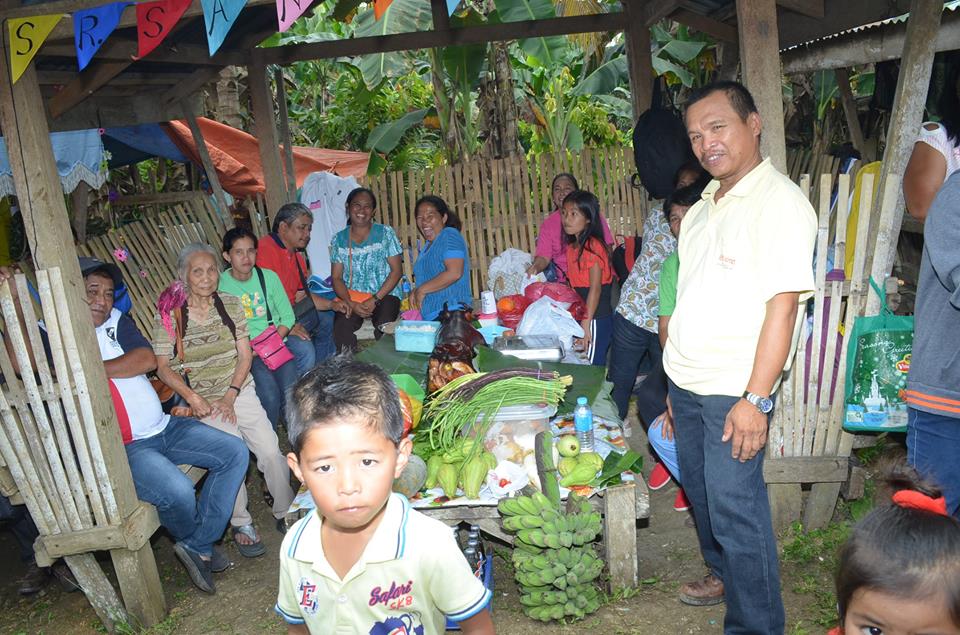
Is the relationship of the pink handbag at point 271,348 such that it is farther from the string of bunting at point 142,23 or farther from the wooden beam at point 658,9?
the wooden beam at point 658,9

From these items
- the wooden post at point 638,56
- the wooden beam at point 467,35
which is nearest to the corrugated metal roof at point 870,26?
the wooden post at point 638,56

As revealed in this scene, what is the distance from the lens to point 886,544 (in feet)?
5.12

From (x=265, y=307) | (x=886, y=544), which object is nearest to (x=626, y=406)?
(x=265, y=307)

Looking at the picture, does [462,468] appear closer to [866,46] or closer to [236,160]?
[866,46]

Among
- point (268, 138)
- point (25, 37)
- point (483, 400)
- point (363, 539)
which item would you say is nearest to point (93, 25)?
point (25, 37)

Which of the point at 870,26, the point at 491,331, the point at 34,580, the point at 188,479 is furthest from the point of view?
the point at 870,26

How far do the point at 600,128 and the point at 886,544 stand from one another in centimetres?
1347

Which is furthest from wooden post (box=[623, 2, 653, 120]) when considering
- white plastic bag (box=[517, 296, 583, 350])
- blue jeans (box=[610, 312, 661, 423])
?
white plastic bag (box=[517, 296, 583, 350])

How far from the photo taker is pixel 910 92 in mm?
3607

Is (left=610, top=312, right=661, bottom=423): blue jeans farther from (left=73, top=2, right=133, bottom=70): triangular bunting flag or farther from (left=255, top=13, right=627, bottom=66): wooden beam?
(left=255, top=13, right=627, bottom=66): wooden beam

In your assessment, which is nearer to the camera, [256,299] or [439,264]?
[256,299]

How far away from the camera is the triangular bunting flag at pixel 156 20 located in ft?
12.5

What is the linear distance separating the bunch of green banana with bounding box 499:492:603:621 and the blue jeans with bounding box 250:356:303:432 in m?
2.33

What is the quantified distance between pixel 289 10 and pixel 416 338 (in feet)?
7.58
